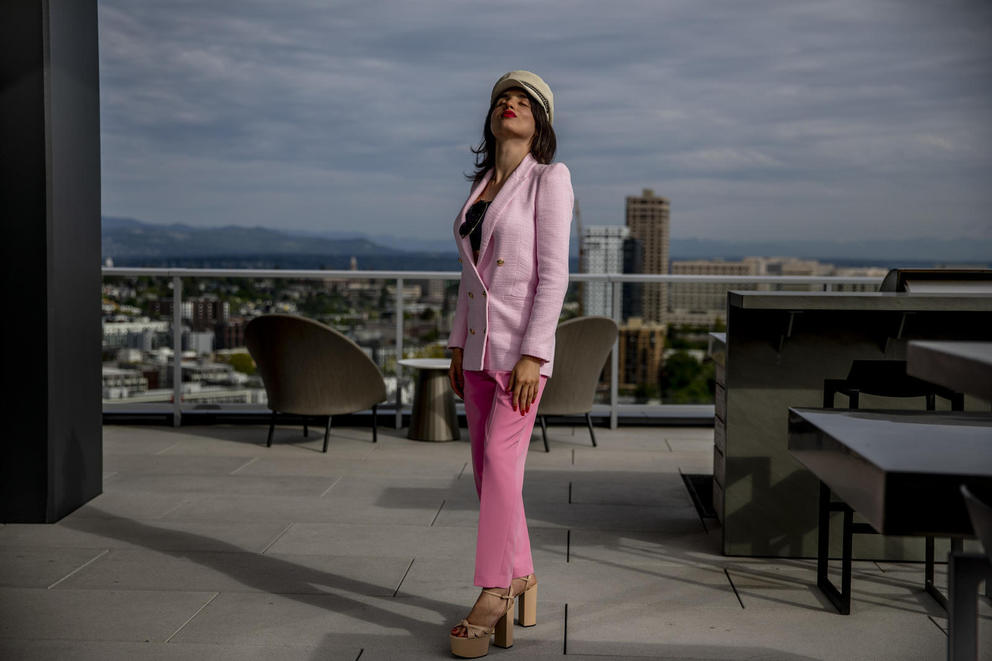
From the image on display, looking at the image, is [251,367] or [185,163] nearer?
[251,367]

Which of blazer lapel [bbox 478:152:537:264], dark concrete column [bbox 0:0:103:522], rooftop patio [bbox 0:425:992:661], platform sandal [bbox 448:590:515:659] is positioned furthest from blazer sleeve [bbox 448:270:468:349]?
dark concrete column [bbox 0:0:103:522]

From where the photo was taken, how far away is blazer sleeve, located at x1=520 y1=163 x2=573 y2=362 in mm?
2549

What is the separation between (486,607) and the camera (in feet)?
8.49

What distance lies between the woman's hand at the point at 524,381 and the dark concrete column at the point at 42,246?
222 centimetres

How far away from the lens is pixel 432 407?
6000 millimetres

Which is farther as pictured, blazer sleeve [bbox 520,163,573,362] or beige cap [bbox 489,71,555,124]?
beige cap [bbox 489,71,555,124]

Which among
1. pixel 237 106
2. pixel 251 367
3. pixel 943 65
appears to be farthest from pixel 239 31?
pixel 251 367

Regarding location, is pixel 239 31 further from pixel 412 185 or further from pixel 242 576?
pixel 242 576

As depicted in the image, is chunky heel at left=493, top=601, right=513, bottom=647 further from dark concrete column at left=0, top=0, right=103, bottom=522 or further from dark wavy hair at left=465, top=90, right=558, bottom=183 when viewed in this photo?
dark concrete column at left=0, top=0, right=103, bottom=522

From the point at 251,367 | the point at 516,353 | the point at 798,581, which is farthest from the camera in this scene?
the point at 251,367

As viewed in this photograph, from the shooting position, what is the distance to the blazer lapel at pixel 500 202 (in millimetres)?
2602

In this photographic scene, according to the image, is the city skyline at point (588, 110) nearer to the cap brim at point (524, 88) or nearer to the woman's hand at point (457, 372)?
the woman's hand at point (457, 372)

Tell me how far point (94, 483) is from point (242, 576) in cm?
143

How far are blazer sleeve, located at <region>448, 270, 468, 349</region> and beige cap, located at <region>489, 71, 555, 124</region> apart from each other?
1.74ft
